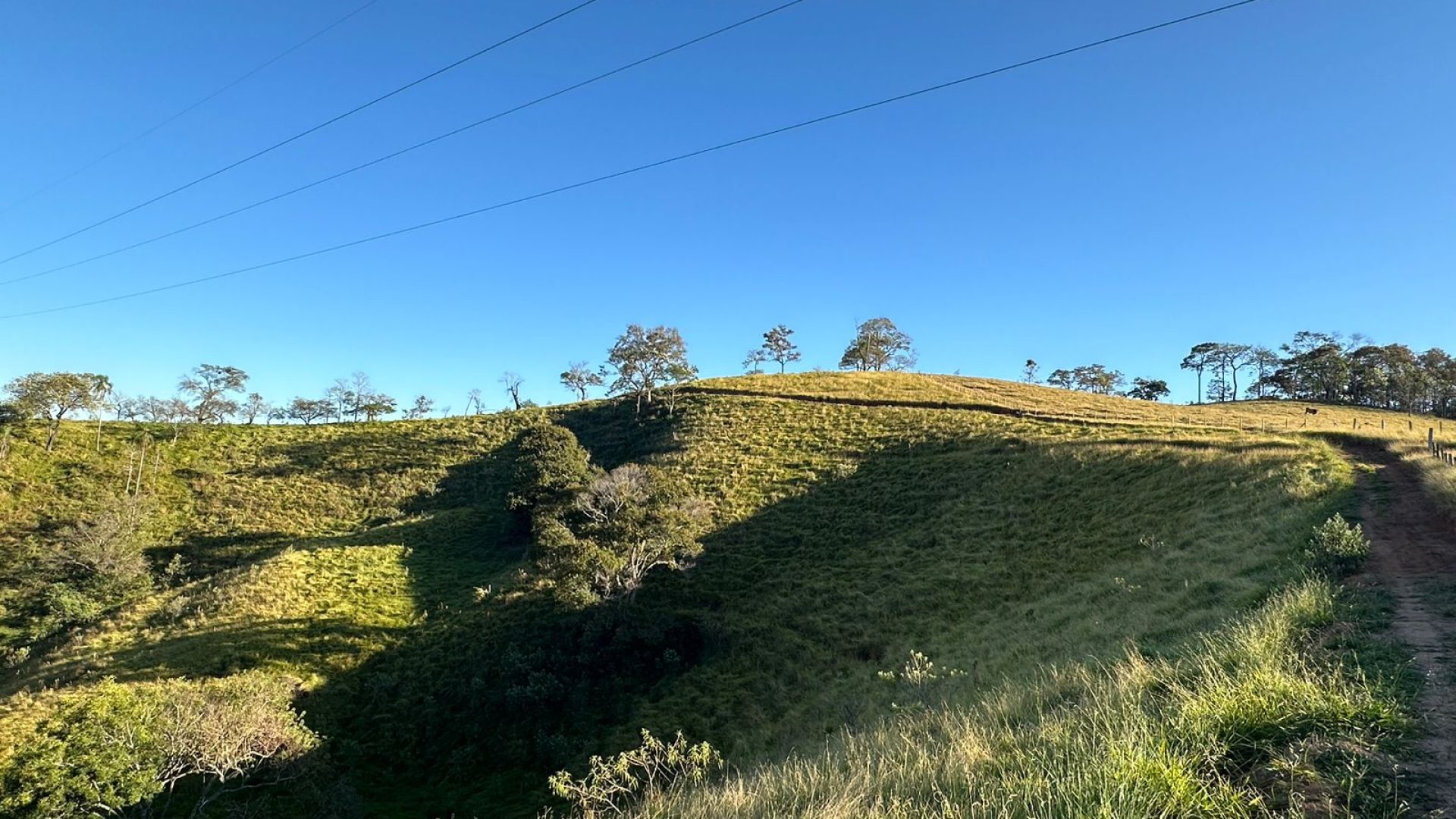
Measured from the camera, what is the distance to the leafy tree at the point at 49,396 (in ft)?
189

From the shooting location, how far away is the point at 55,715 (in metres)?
17.5

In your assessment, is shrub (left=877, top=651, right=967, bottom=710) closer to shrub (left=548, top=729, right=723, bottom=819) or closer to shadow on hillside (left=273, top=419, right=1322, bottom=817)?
shadow on hillside (left=273, top=419, right=1322, bottom=817)

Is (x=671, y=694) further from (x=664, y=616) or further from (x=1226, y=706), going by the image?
(x=1226, y=706)

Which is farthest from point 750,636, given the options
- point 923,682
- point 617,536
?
point 923,682

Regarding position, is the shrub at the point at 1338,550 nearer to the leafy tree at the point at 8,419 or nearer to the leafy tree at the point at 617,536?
the leafy tree at the point at 617,536

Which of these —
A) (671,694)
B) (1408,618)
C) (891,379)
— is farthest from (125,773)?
(891,379)

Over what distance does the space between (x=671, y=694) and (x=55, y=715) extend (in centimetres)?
1784

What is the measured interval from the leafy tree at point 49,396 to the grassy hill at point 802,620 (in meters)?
10.7

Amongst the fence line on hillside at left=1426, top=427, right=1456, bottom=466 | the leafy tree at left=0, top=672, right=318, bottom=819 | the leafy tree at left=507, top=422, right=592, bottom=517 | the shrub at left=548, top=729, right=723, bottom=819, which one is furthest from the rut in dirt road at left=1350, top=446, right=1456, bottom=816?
the leafy tree at left=507, top=422, right=592, bottom=517

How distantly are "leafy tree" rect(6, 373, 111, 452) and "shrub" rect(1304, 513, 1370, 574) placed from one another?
86805mm

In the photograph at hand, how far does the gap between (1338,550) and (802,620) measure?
1668 centimetres

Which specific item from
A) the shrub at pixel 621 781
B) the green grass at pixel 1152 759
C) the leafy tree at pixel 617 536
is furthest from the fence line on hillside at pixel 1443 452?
the leafy tree at pixel 617 536

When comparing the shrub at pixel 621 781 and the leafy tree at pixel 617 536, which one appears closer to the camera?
the shrub at pixel 621 781

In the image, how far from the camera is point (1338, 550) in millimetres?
12203
